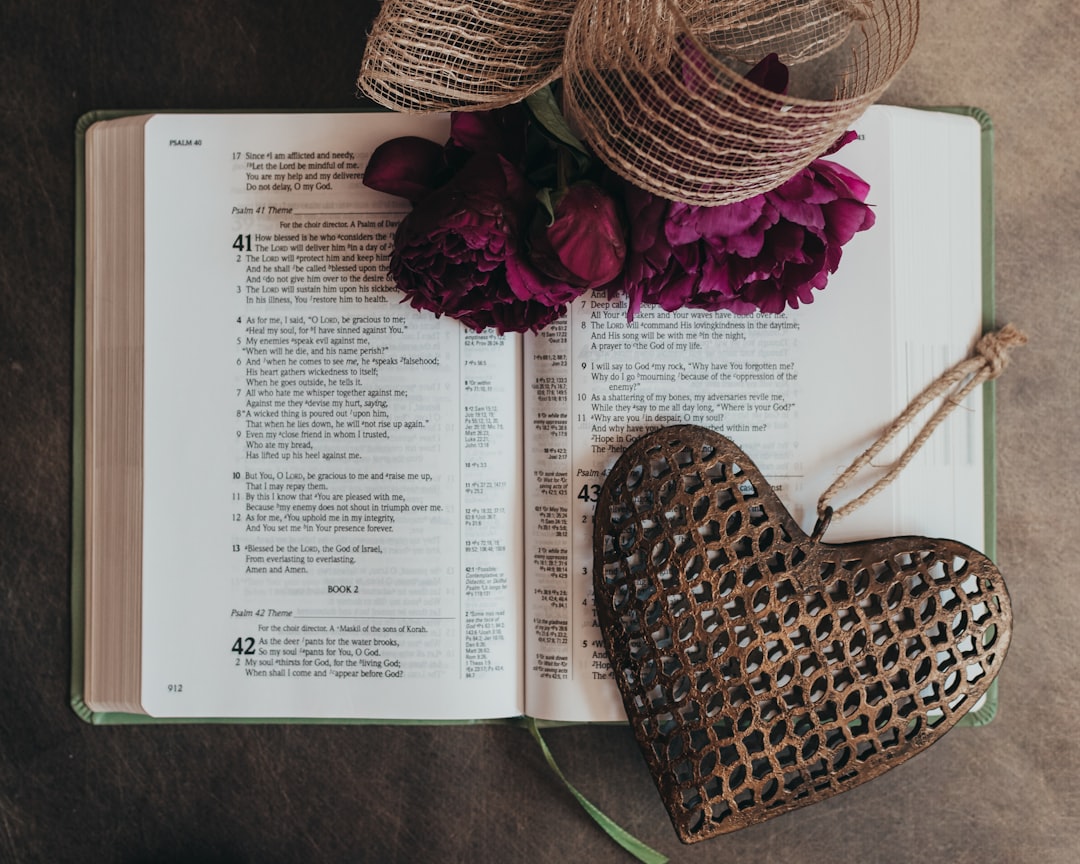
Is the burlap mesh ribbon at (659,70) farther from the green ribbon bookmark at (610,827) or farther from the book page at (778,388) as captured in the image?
the green ribbon bookmark at (610,827)

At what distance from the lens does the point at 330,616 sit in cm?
57

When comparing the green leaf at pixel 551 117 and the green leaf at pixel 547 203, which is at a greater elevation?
the green leaf at pixel 551 117

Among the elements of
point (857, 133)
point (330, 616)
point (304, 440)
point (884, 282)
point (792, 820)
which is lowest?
point (792, 820)

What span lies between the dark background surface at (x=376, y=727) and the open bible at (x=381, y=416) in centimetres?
3

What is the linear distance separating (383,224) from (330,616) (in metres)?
0.29

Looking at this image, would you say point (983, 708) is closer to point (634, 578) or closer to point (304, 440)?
point (634, 578)

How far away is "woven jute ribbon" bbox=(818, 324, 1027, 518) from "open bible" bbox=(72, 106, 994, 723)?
0.04ft

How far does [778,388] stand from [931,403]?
0.11 meters

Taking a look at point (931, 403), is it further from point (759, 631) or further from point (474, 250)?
point (474, 250)

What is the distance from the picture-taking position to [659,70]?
1.37ft

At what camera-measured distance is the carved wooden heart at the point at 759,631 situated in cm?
52

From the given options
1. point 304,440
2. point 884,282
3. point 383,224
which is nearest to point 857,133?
point 884,282

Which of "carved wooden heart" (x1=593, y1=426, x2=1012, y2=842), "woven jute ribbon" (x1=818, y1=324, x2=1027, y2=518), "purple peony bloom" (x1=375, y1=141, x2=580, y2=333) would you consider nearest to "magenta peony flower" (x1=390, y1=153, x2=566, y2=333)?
"purple peony bloom" (x1=375, y1=141, x2=580, y2=333)

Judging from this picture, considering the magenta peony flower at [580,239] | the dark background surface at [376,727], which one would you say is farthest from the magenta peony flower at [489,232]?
the dark background surface at [376,727]
